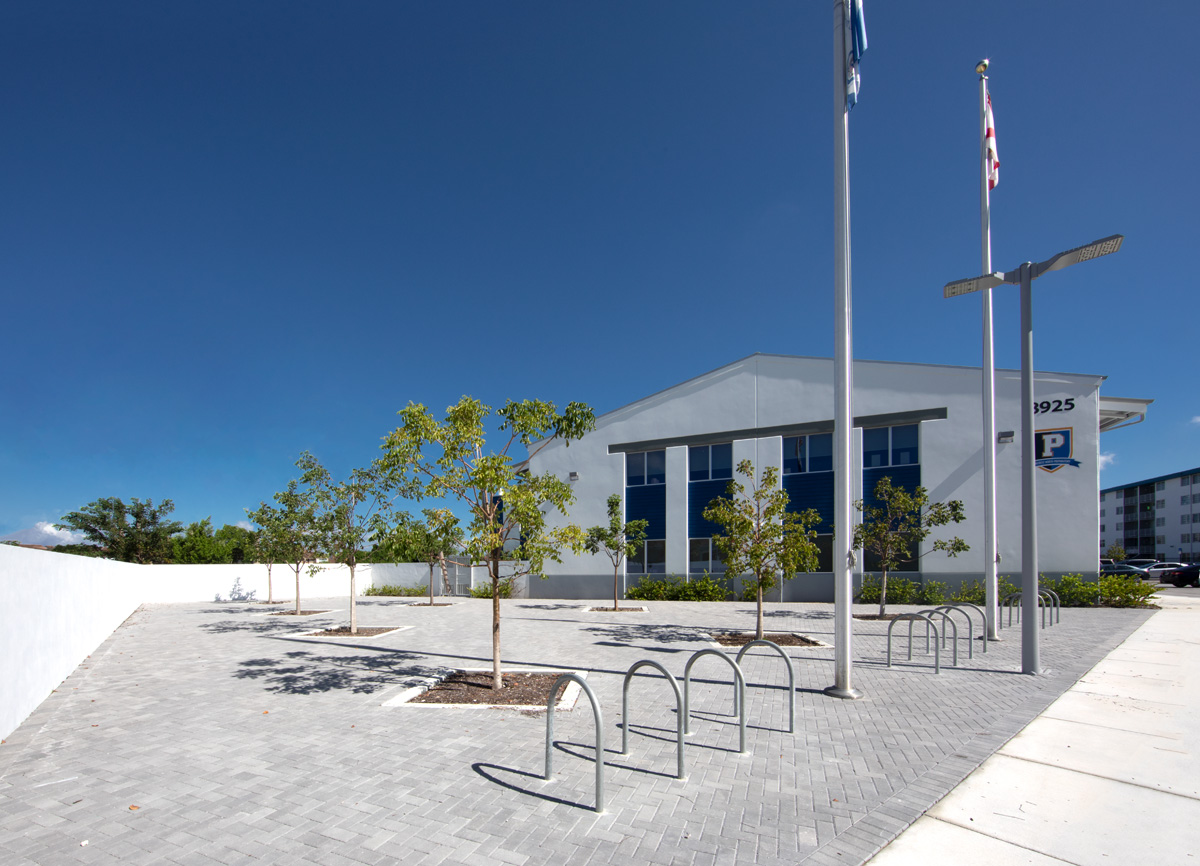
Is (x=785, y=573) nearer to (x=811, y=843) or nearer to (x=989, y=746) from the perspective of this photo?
(x=989, y=746)

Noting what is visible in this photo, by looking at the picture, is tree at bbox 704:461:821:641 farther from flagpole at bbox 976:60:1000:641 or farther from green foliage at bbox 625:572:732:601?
green foliage at bbox 625:572:732:601

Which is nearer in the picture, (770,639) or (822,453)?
(770,639)

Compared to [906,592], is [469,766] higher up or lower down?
higher up

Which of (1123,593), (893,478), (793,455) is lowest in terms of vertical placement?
(1123,593)

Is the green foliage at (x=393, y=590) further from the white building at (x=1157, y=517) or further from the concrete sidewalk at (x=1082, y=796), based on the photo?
the white building at (x=1157, y=517)

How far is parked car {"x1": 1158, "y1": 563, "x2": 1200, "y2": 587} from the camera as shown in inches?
1431

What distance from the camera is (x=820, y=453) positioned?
25109 millimetres

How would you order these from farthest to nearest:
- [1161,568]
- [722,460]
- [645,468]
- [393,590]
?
[1161,568] < [393,590] < [645,468] < [722,460]

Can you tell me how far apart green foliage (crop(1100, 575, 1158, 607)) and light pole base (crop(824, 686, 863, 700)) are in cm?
1769

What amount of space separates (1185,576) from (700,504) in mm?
31405

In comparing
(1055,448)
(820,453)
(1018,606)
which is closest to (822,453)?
(820,453)

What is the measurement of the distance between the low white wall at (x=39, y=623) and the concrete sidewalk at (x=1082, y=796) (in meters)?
8.63

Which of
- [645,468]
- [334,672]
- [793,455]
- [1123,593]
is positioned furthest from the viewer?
[645,468]

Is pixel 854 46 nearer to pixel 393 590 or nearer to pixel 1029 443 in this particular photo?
pixel 1029 443
